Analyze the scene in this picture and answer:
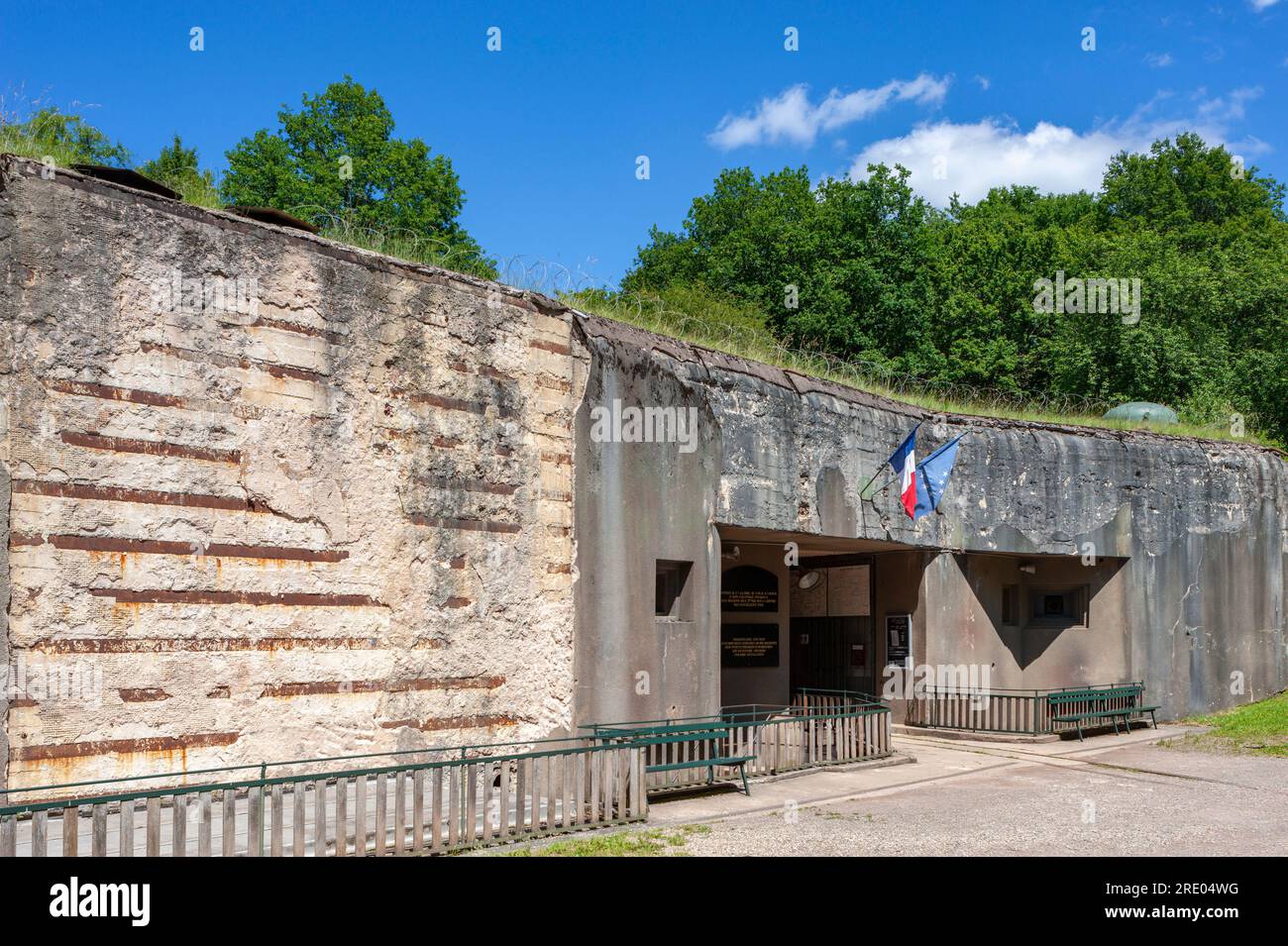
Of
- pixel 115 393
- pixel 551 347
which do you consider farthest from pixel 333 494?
pixel 551 347

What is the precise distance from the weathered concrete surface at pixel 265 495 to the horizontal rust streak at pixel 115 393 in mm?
20

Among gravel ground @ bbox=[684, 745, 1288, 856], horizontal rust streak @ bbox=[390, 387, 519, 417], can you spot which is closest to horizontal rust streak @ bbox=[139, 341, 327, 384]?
horizontal rust streak @ bbox=[390, 387, 519, 417]

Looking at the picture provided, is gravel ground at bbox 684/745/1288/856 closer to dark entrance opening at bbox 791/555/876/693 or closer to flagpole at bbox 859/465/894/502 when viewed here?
flagpole at bbox 859/465/894/502

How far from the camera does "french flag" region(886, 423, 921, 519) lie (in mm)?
15500

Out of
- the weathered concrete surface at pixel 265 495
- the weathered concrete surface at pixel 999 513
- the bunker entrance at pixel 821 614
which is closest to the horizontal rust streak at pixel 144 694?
the weathered concrete surface at pixel 265 495

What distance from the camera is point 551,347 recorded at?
12.5m

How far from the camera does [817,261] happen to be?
36.6m

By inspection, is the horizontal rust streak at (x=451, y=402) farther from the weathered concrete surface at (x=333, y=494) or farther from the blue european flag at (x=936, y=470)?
the blue european flag at (x=936, y=470)

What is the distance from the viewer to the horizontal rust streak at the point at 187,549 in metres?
9.03

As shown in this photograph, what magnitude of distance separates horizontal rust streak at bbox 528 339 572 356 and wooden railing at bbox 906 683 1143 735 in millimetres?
9113

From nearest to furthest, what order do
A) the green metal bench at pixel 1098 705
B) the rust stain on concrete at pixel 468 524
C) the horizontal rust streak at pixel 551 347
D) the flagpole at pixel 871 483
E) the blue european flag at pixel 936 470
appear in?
the rust stain on concrete at pixel 468 524
the horizontal rust streak at pixel 551 347
the blue european flag at pixel 936 470
the flagpole at pixel 871 483
the green metal bench at pixel 1098 705

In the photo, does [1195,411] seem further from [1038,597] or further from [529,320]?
[529,320]

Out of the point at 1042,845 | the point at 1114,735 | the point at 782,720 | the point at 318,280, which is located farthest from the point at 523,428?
the point at 1114,735

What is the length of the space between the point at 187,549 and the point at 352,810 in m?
2.62
